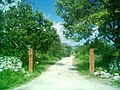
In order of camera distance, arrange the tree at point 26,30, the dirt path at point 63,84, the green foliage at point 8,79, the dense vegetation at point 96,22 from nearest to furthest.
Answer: the dirt path at point 63,84, the green foliage at point 8,79, the dense vegetation at point 96,22, the tree at point 26,30

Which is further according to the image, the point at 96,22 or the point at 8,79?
the point at 96,22

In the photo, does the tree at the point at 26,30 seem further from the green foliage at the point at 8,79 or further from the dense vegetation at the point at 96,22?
the green foliage at the point at 8,79

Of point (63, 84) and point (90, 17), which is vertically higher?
point (90, 17)

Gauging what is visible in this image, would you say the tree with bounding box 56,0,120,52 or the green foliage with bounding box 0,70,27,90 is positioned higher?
the tree with bounding box 56,0,120,52

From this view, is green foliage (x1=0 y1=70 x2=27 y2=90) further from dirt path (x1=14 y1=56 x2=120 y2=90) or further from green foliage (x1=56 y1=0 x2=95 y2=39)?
green foliage (x1=56 y1=0 x2=95 y2=39)

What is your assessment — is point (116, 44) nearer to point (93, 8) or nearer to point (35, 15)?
point (93, 8)

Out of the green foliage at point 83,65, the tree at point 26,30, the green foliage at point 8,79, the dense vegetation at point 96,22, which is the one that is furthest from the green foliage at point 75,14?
the green foliage at point 8,79

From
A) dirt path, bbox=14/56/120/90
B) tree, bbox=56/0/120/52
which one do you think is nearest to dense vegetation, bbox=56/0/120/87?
tree, bbox=56/0/120/52

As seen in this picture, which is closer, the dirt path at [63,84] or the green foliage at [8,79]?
the dirt path at [63,84]

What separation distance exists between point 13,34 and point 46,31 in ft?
12.4

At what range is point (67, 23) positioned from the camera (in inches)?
1061

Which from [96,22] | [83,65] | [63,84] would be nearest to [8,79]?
[63,84]

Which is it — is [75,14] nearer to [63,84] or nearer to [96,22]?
[96,22]

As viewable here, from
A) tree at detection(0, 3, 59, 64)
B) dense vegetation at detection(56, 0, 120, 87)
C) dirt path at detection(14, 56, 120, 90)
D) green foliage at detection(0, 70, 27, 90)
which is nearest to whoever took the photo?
dirt path at detection(14, 56, 120, 90)
